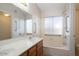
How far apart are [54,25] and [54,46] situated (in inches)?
32.2

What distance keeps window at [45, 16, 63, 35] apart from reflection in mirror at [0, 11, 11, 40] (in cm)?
138

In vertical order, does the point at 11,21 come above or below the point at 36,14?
below

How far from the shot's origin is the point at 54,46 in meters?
3.63

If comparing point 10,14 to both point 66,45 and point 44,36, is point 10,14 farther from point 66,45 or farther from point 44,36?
point 66,45

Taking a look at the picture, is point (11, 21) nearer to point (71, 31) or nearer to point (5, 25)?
point (5, 25)

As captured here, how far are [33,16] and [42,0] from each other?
1.63 metres

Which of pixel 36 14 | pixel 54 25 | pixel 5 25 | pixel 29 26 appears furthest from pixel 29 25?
pixel 5 25

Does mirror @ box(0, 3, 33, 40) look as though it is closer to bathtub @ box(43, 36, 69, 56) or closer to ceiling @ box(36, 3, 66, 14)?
ceiling @ box(36, 3, 66, 14)

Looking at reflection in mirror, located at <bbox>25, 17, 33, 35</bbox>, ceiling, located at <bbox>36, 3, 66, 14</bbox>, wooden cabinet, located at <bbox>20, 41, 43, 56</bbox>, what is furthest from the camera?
ceiling, located at <bbox>36, 3, 66, 14</bbox>

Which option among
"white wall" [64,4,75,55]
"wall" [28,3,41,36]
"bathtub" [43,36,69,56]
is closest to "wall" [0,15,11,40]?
"wall" [28,3,41,36]

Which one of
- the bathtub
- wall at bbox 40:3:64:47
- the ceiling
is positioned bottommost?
the bathtub

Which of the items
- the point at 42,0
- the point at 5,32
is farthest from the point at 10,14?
the point at 42,0

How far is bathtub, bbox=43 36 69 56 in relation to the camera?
3396mm

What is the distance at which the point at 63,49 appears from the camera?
3.39 meters
